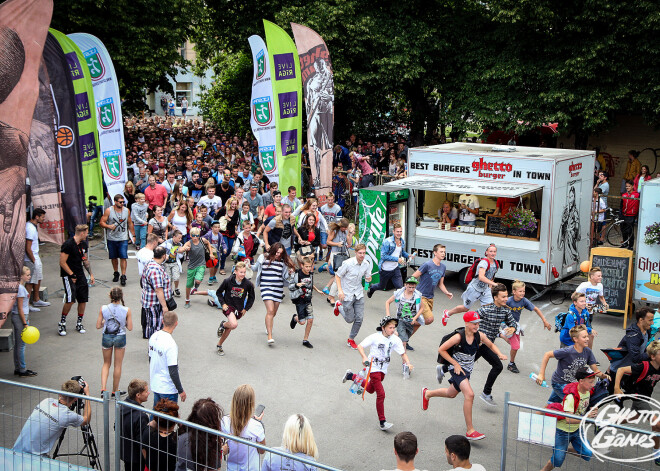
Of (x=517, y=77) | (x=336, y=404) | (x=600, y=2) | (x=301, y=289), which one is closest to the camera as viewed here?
(x=336, y=404)

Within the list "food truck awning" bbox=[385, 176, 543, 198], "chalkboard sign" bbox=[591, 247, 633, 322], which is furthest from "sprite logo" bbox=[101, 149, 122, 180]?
"chalkboard sign" bbox=[591, 247, 633, 322]

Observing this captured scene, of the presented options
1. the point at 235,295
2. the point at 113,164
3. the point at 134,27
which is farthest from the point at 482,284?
the point at 134,27

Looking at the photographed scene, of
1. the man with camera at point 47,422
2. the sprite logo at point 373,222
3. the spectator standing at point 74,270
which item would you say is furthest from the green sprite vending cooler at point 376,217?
the man with camera at point 47,422

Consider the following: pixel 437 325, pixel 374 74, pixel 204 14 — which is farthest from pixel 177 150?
pixel 437 325

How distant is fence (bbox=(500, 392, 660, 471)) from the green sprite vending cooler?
647 centimetres

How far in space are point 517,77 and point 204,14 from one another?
12.1m

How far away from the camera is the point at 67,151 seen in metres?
14.2

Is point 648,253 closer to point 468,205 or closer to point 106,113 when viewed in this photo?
point 468,205

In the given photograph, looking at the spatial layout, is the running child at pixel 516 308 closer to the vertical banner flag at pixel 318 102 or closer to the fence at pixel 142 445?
the fence at pixel 142 445

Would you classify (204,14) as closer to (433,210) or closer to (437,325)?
(433,210)

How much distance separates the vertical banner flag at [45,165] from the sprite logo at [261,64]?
6.32m

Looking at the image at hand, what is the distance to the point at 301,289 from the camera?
1162 cm

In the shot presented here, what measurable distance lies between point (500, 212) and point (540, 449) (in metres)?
8.81

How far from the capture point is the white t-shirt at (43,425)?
699 cm
